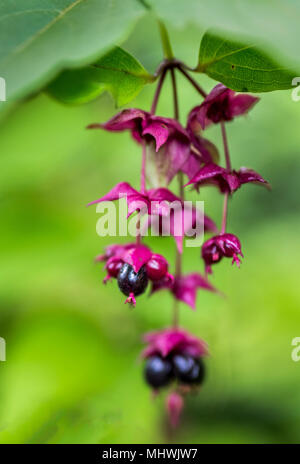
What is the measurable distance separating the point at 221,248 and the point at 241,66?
346mm

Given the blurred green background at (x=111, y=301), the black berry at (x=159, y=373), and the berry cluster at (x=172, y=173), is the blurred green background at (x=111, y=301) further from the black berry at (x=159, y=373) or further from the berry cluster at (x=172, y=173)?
the berry cluster at (x=172, y=173)

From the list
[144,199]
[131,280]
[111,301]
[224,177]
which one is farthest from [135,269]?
[111,301]

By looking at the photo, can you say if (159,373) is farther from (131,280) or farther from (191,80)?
(191,80)

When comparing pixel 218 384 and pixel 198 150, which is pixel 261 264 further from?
pixel 198 150

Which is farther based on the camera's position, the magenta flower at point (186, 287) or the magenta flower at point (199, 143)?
the magenta flower at point (186, 287)

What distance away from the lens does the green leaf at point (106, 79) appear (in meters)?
1.01

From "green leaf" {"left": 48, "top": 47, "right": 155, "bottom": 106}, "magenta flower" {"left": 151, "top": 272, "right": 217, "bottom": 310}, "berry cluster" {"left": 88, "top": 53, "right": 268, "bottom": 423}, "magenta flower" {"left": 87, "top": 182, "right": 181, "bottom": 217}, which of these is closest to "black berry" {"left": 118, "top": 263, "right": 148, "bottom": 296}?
"berry cluster" {"left": 88, "top": 53, "right": 268, "bottom": 423}

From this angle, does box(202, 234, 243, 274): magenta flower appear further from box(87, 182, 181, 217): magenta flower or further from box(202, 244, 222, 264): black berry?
box(87, 182, 181, 217): magenta flower

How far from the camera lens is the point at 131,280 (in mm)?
1002

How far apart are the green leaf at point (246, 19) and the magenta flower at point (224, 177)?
33 centimetres

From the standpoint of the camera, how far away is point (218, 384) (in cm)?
270

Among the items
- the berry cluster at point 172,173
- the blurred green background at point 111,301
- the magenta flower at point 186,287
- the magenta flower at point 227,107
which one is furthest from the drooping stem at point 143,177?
the blurred green background at point 111,301
